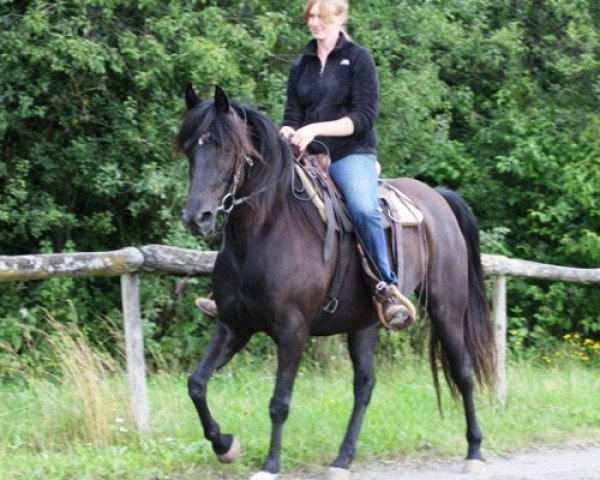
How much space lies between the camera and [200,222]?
5.54m

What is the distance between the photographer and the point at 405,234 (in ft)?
23.7

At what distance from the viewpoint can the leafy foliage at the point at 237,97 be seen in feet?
33.0

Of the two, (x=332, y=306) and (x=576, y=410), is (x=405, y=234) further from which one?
(x=576, y=410)

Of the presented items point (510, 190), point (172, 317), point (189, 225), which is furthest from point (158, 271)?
point (510, 190)

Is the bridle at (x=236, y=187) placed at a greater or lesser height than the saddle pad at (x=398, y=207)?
greater

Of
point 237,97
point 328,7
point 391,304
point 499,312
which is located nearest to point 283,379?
point 391,304

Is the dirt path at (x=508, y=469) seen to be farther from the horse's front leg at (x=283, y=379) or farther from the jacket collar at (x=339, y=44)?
the jacket collar at (x=339, y=44)

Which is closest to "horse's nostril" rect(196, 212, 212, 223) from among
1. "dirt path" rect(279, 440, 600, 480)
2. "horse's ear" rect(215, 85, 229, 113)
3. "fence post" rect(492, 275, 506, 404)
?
"horse's ear" rect(215, 85, 229, 113)

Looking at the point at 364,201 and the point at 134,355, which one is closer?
the point at 364,201

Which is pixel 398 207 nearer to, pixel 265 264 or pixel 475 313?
pixel 475 313

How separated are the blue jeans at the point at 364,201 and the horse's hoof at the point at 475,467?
1.37 meters

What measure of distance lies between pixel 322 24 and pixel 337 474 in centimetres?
288

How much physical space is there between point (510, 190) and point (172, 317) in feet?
18.6

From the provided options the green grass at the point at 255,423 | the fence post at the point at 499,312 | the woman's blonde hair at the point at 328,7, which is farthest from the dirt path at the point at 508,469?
the woman's blonde hair at the point at 328,7
